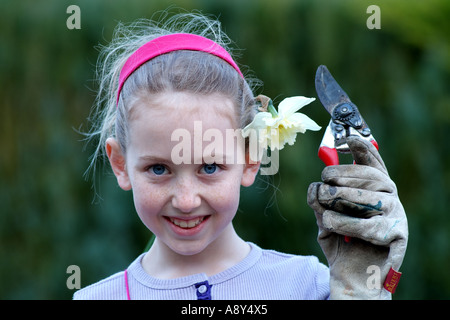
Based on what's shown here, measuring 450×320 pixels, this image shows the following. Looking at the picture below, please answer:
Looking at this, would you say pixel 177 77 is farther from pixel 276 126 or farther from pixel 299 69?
pixel 299 69

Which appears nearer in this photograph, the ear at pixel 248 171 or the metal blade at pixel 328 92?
the metal blade at pixel 328 92

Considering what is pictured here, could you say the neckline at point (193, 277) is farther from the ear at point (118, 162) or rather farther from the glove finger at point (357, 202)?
the glove finger at point (357, 202)

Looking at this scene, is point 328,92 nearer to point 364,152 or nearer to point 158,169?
point 364,152

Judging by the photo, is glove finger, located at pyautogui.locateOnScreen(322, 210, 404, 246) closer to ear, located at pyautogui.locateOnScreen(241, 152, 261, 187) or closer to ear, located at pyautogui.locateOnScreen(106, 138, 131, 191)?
ear, located at pyautogui.locateOnScreen(241, 152, 261, 187)

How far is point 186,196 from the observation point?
1.73 m

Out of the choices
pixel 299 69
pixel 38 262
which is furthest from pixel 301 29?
Answer: pixel 38 262

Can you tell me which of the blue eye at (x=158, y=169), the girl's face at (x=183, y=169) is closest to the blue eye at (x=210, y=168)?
the girl's face at (x=183, y=169)

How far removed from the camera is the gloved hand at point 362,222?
1638 mm

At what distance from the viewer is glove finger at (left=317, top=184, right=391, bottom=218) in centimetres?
164

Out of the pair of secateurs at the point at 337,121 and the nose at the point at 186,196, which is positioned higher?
the pair of secateurs at the point at 337,121

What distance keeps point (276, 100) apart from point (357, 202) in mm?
1966

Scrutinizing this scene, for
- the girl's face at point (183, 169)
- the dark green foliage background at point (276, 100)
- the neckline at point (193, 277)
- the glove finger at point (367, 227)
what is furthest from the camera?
the dark green foliage background at point (276, 100)

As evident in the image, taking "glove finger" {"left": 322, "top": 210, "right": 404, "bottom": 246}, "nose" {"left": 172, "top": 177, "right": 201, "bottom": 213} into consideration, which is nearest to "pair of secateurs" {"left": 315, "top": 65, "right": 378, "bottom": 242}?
"glove finger" {"left": 322, "top": 210, "right": 404, "bottom": 246}

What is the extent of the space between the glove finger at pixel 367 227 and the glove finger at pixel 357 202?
2 cm
